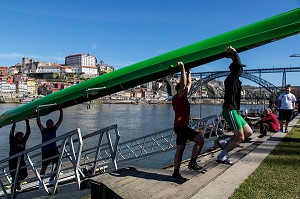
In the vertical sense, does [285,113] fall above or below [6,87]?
below

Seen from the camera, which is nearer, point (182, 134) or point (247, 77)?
point (182, 134)

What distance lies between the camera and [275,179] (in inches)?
225

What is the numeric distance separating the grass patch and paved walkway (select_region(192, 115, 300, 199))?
0.10 m

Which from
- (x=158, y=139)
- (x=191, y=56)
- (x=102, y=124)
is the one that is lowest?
(x=102, y=124)

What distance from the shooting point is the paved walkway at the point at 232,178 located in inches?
187

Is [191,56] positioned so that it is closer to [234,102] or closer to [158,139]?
[234,102]

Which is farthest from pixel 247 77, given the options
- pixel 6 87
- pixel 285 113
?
pixel 6 87

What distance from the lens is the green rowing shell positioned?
5.76m

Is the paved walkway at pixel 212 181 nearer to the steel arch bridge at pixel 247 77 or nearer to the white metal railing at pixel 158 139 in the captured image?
the white metal railing at pixel 158 139

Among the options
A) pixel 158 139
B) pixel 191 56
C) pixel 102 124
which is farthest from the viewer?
pixel 102 124

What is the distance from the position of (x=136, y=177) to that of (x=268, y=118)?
7.77 metres

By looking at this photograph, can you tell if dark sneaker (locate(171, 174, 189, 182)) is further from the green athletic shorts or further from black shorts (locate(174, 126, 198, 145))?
the green athletic shorts

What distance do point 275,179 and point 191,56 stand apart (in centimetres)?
261

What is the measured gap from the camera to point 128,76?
689 centimetres
